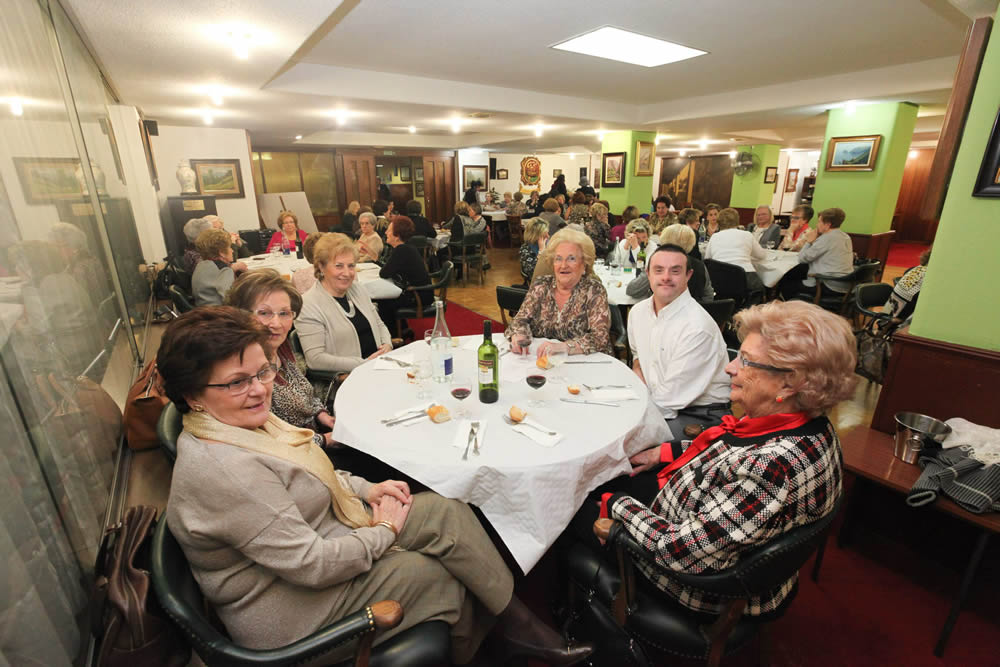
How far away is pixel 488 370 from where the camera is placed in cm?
200

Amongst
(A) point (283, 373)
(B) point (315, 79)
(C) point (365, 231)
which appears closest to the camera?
(A) point (283, 373)

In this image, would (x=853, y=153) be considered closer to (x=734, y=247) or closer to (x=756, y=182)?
(x=734, y=247)

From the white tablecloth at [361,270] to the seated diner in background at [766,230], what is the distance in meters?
5.43

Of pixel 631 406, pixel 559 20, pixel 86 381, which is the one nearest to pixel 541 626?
pixel 631 406

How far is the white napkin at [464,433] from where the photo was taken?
1584 mm

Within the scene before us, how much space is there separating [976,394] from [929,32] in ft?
13.4

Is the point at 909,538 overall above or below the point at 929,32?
below

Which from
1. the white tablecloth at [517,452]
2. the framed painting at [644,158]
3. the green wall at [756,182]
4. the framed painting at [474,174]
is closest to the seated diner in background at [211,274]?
the white tablecloth at [517,452]

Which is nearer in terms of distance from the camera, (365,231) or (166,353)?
(166,353)

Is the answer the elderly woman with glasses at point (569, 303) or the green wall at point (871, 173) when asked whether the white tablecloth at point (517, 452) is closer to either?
the elderly woman with glasses at point (569, 303)

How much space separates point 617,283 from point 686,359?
2.34 m

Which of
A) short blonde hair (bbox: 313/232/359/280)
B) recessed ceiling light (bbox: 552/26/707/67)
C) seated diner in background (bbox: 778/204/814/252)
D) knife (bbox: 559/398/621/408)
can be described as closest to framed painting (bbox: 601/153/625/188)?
seated diner in background (bbox: 778/204/814/252)

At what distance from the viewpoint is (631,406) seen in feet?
6.05

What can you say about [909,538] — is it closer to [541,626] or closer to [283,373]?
[541,626]
